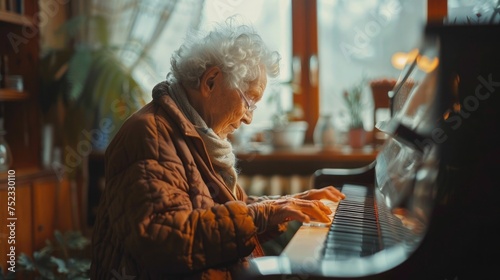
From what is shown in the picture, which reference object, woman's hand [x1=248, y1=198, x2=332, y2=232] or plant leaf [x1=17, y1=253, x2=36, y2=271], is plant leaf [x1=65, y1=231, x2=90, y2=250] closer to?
plant leaf [x1=17, y1=253, x2=36, y2=271]

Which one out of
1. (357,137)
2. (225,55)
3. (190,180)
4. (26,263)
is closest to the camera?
(190,180)

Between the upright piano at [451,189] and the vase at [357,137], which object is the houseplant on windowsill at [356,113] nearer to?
the vase at [357,137]

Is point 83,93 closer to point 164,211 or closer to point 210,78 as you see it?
point 210,78

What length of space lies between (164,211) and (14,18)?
2.05 meters

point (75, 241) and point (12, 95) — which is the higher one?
point (12, 95)

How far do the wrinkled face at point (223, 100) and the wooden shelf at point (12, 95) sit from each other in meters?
1.69

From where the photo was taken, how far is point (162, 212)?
120 cm

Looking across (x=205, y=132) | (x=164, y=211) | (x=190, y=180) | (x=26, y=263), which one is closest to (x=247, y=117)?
(x=205, y=132)

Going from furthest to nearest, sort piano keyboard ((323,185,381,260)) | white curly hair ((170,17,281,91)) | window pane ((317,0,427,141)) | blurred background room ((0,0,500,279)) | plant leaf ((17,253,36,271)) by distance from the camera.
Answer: window pane ((317,0,427,141)) → blurred background room ((0,0,500,279)) → plant leaf ((17,253,36,271)) → white curly hair ((170,17,281,91)) → piano keyboard ((323,185,381,260))

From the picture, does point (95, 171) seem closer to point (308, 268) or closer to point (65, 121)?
point (65, 121)

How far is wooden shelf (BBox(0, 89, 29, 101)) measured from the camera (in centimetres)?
275

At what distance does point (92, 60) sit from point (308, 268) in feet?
7.94

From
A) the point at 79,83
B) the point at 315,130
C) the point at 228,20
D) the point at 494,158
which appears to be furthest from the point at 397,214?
the point at 79,83

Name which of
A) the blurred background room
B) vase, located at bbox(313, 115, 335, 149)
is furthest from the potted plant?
vase, located at bbox(313, 115, 335, 149)
